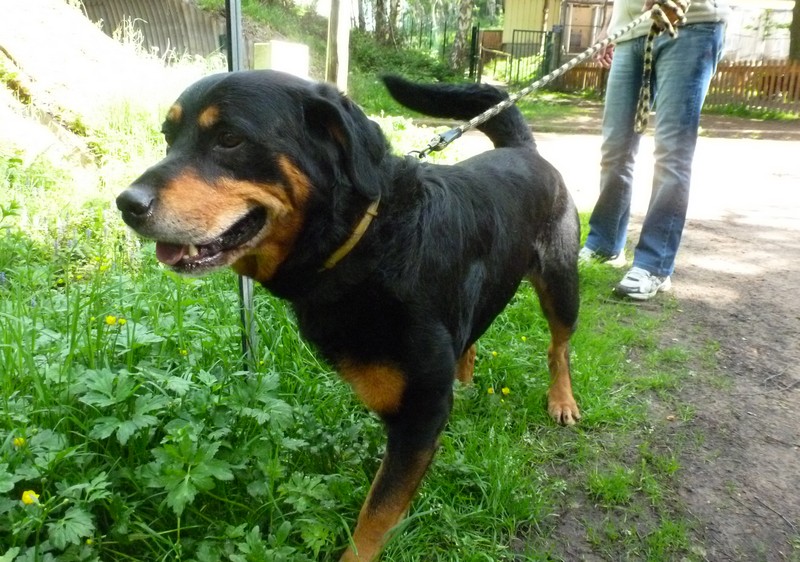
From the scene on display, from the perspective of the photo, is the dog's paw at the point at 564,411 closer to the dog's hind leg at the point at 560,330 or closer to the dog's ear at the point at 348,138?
the dog's hind leg at the point at 560,330

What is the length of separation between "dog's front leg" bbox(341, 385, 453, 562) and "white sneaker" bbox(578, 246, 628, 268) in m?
3.16

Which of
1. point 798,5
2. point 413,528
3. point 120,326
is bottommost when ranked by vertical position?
point 413,528

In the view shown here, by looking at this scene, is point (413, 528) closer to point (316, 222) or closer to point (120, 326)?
point (316, 222)

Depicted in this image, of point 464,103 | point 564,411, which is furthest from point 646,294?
point 464,103

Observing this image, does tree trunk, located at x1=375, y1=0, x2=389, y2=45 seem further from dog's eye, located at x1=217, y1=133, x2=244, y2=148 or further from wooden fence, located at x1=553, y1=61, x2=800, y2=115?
dog's eye, located at x1=217, y1=133, x2=244, y2=148

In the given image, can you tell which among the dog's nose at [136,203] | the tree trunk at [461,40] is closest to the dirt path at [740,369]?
the dog's nose at [136,203]

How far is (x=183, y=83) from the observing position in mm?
7195

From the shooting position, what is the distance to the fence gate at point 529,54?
81.3 feet

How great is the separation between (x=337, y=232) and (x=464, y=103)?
1452 millimetres

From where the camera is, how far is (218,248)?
2.03m

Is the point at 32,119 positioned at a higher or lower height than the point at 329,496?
higher

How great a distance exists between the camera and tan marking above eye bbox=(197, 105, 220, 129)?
200cm

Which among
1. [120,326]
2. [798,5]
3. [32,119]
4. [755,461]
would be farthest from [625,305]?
[798,5]

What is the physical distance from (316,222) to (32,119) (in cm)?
470
